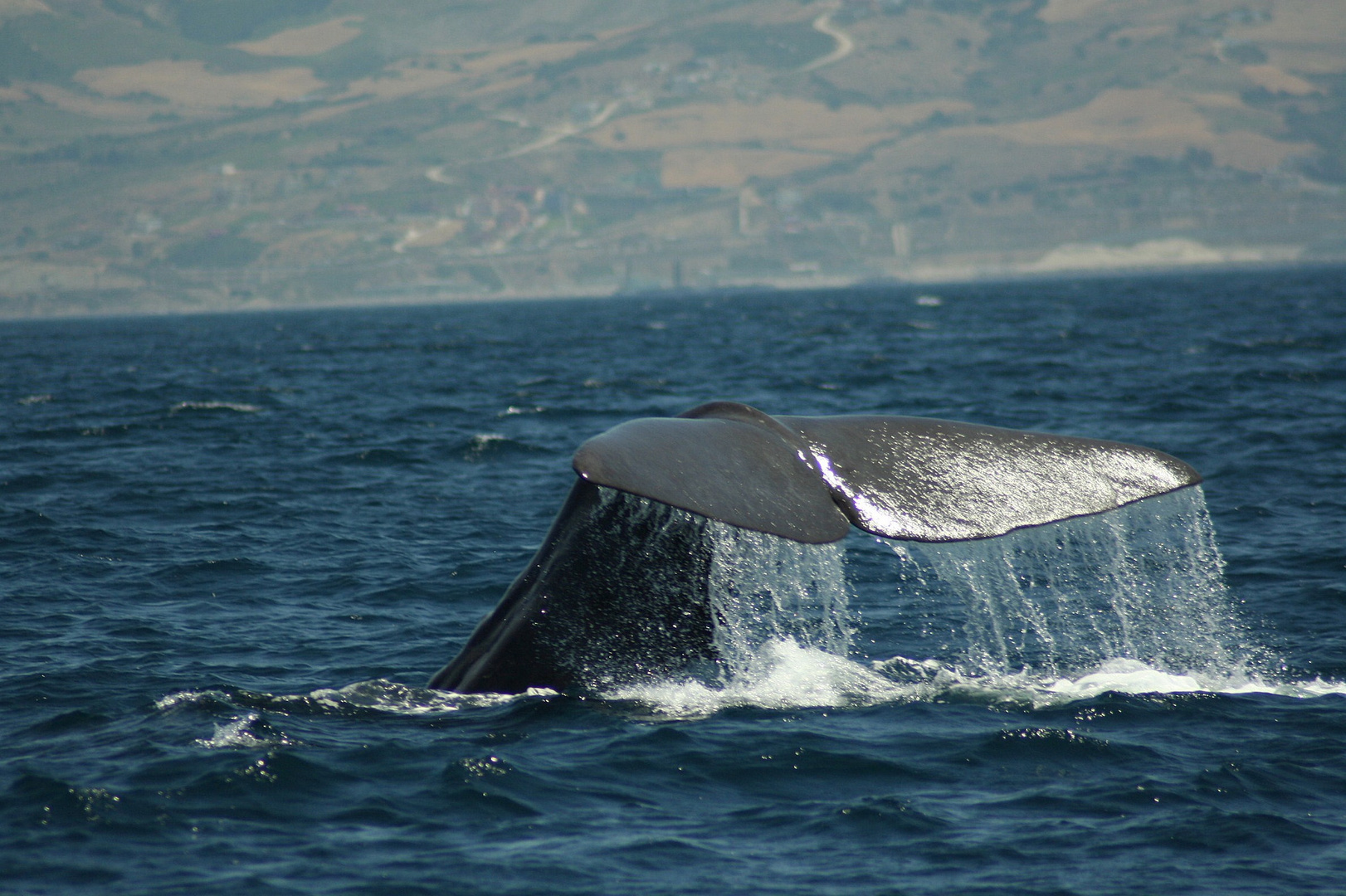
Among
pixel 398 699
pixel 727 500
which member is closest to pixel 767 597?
pixel 398 699

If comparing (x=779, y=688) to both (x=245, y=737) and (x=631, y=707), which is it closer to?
(x=631, y=707)

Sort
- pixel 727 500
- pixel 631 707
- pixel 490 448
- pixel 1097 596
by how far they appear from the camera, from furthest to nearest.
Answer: pixel 490 448
pixel 1097 596
pixel 631 707
pixel 727 500

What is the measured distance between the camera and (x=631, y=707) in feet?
22.2

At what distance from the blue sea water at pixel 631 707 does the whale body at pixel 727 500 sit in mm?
607

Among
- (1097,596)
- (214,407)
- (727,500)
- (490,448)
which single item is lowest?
(1097,596)

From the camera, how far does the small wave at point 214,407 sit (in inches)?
913

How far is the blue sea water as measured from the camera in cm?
526

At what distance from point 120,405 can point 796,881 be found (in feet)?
72.9

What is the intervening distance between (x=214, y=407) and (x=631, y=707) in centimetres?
1895

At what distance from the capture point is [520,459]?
17.0 metres

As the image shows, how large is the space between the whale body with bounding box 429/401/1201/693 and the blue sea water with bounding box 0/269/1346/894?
61cm

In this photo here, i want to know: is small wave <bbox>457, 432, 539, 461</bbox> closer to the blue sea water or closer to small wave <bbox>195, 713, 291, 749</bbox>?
the blue sea water

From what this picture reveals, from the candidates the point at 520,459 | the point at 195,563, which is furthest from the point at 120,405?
the point at 195,563

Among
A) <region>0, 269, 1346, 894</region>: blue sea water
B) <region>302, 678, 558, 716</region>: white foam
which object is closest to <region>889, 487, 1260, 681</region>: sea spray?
<region>0, 269, 1346, 894</region>: blue sea water
